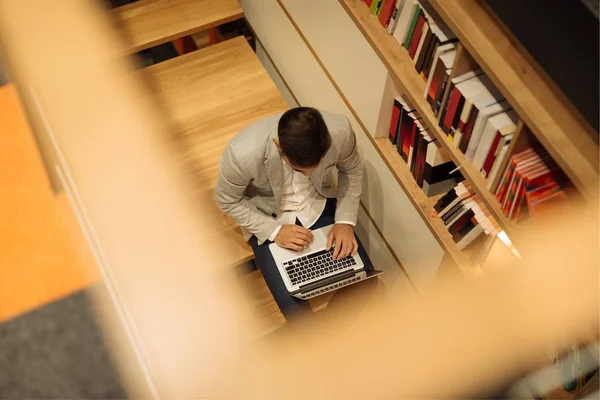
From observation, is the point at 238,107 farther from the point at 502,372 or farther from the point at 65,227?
the point at 502,372

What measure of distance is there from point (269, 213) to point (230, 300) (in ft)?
4.64

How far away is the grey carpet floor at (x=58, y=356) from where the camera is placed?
238 centimetres

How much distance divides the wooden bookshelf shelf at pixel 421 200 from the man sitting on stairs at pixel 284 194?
0.11 meters

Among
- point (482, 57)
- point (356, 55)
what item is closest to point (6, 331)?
point (356, 55)

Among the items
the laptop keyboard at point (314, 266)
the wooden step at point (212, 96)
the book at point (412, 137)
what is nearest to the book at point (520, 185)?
the book at point (412, 137)

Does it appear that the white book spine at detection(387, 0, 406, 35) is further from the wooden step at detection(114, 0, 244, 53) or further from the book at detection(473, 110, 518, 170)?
the wooden step at detection(114, 0, 244, 53)

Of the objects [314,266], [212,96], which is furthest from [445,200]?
[212,96]

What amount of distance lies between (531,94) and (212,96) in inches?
56.5

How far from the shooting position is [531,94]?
4.03 ft

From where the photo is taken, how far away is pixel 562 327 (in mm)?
600

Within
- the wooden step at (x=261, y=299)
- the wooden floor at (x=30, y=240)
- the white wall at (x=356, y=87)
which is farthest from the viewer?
the wooden floor at (x=30, y=240)

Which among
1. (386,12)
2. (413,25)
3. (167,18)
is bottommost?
(413,25)

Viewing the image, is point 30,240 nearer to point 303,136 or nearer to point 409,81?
point 303,136

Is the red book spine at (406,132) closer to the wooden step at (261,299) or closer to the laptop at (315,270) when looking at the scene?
the laptop at (315,270)
